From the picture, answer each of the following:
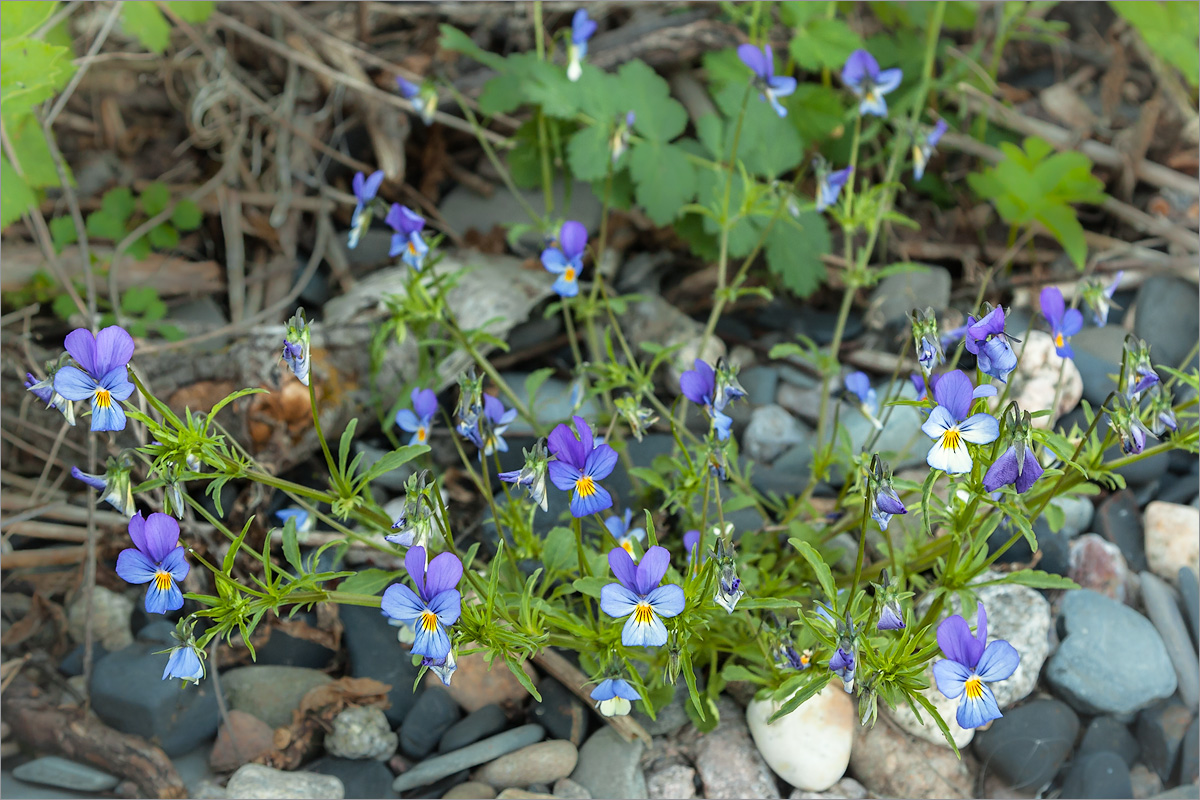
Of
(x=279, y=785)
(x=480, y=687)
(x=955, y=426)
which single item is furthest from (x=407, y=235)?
(x=955, y=426)

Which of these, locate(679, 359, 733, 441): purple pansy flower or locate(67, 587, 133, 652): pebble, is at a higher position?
locate(679, 359, 733, 441): purple pansy flower

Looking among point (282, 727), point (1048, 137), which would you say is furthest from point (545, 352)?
point (1048, 137)

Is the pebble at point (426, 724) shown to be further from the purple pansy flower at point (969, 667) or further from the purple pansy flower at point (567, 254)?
the purple pansy flower at point (969, 667)

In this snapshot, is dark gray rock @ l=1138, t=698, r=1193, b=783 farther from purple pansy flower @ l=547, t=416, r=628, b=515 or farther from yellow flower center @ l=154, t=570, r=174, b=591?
yellow flower center @ l=154, t=570, r=174, b=591

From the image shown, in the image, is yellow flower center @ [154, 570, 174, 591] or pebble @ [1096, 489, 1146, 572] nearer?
yellow flower center @ [154, 570, 174, 591]

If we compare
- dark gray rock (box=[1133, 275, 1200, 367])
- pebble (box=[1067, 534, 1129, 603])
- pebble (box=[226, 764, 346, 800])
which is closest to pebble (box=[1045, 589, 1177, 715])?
pebble (box=[1067, 534, 1129, 603])

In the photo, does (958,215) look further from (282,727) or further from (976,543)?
(282,727)
